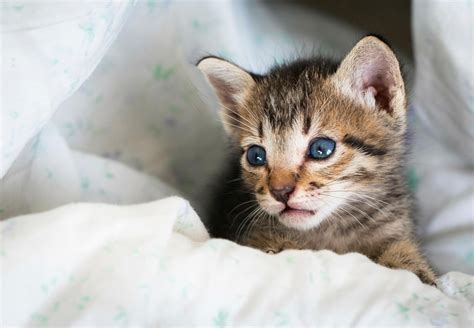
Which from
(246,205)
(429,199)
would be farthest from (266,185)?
(429,199)

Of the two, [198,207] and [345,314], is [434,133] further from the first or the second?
[345,314]

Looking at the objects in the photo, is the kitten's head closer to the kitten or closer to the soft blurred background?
the kitten

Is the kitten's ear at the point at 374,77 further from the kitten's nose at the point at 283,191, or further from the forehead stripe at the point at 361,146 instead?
the kitten's nose at the point at 283,191

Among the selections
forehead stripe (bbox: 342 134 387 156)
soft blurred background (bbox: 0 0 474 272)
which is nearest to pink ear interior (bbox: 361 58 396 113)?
forehead stripe (bbox: 342 134 387 156)

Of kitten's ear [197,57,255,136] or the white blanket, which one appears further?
kitten's ear [197,57,255,136]

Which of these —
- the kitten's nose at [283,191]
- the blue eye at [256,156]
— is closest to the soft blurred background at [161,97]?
the blue eye at [256,156]

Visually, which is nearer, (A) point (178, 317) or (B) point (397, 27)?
(A) point (178, 317)
